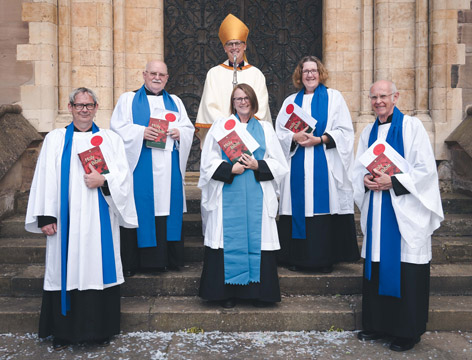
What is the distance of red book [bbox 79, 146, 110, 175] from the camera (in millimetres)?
3951

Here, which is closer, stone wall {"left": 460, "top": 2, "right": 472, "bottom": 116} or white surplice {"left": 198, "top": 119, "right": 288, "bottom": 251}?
white surplice {"left": 198, "top": 119, "right": 288, "bottom": 251}

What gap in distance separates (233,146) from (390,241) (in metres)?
1.42

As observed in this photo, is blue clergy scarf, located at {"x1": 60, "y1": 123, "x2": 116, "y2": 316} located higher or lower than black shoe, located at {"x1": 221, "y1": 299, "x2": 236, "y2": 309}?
higher

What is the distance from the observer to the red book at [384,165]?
394 centimetres

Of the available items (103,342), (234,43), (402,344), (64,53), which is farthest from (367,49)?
(103,342)

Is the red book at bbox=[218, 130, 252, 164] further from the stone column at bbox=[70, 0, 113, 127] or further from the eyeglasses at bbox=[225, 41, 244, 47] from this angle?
the stone column at bbox=[70, 0, 113, 127]

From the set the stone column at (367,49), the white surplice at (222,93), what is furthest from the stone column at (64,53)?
the stone column at (367,49)

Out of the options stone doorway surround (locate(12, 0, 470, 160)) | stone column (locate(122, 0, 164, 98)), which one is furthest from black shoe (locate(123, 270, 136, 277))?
stone column (locate(122, 0, 164, 98))

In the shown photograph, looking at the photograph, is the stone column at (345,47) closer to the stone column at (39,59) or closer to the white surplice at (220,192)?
the white surplice at (220,192)

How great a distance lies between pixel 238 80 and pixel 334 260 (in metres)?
2.00

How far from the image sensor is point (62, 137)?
159 inches

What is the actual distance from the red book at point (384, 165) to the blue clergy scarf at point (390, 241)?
13 centimetres

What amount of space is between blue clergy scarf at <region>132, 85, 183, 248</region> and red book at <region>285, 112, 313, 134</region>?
1.07 m

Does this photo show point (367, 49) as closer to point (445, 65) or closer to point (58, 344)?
point (445, 65)
